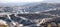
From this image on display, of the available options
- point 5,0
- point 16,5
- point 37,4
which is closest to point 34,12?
point 37,4

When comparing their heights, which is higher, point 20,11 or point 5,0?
point 5,0

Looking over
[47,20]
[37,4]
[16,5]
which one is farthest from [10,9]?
[47,20]

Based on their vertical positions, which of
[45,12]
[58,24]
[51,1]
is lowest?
[58,24]

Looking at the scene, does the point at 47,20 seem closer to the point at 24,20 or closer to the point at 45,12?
the point at 45,12

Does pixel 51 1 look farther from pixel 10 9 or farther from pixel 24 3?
pixel 10 9

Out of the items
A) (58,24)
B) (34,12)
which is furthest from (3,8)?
(58,24)

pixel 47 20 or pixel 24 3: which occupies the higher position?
pixel 24 3

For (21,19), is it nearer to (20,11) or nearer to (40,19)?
(20,11)

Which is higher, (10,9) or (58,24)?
(10,9)
